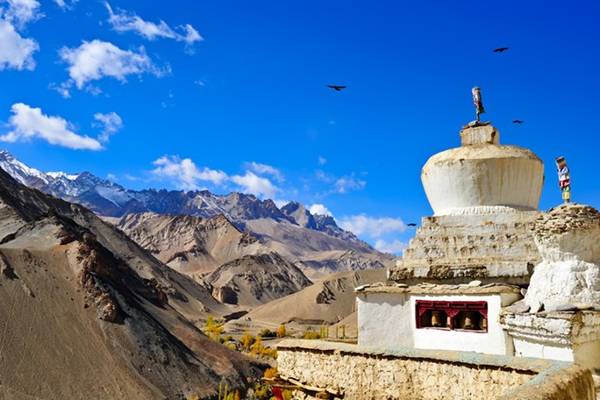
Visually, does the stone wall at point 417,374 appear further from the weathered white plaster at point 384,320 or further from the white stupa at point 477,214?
the white stupa at point 477,214

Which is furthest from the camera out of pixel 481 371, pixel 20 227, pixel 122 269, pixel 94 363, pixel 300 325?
pixel 300 325

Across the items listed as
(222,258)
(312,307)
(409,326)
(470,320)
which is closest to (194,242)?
(222,258)

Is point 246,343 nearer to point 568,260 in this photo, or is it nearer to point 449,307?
point 449,307

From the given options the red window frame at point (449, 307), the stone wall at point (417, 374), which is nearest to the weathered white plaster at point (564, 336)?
the stone wall at point (417, 374)

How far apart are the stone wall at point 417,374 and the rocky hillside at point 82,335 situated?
2101cm

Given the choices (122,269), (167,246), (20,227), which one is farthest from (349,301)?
(167,246)

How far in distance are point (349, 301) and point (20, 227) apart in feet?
160

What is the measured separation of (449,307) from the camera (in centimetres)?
1108

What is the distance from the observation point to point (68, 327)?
3434cm

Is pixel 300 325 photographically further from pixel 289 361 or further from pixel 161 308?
pixel 289 361

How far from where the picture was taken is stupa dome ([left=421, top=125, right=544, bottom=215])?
43.2 feet

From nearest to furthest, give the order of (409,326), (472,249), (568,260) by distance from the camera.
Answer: (568,260), (409,326), (472,249)

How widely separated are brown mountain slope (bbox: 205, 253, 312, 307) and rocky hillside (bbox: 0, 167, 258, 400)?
4892 centimetres

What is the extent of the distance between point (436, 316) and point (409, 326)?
1.95 feet
